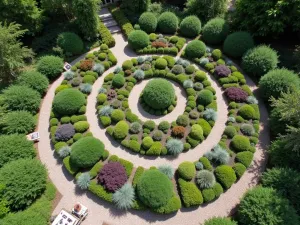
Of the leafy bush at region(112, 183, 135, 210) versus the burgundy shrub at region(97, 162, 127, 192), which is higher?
the burgundy shrub at region(97, 162, 127, 192)

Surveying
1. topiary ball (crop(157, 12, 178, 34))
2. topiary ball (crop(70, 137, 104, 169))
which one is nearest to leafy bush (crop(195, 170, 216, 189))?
topiary ball (crop(70, 137, 104, 169))

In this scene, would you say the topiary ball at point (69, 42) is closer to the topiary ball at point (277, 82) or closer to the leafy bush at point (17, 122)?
the leafy bush at point (17, 122)

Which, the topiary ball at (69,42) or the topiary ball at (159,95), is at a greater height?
the topiary ball at (69,42)

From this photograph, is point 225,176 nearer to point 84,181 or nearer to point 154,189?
point 154,189

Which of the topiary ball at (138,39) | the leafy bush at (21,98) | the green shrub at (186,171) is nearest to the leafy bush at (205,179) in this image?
the green shrub at (186,171)

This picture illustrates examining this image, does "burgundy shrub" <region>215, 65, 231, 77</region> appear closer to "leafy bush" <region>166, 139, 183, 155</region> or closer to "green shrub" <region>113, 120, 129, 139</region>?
"leafy bush" <region>166, 139, 183, 155</region>

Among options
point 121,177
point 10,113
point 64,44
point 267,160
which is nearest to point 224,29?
point 267,160
